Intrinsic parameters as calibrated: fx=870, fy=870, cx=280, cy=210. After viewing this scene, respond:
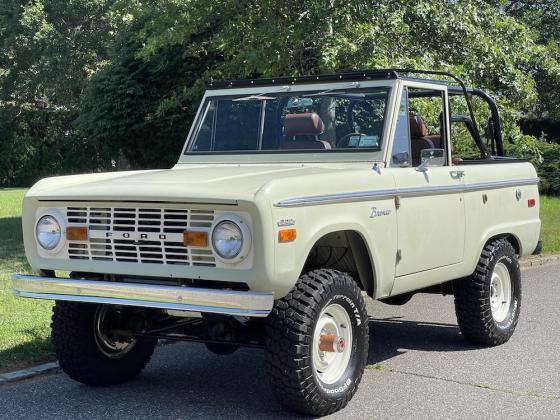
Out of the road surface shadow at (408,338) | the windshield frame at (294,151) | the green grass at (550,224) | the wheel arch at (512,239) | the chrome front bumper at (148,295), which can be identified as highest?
the windshield frame at (294,151)

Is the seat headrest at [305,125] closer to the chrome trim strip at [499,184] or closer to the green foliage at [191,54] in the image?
the chrome trim strip at [499,184]

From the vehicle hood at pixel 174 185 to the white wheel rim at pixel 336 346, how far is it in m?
0.88

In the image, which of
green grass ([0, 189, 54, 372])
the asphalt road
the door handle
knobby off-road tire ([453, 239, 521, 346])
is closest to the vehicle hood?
the door handle

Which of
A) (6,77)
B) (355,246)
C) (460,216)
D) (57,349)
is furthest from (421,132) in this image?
(6,77)

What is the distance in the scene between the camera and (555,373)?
6.23 m

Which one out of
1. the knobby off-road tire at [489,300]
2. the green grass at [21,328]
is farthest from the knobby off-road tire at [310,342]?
the green grass at [21,328]

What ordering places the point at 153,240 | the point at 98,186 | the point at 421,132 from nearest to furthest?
the point at 153,240 < the point at 98,186 < the point at 421,132

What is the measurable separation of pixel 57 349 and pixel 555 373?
3489 mm

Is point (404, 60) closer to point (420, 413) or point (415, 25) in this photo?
point (415, 25)

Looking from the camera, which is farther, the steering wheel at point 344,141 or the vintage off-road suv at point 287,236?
the steering wheel at point 344,141

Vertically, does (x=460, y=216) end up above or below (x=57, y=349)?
above

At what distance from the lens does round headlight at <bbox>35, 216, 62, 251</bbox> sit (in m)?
5.38

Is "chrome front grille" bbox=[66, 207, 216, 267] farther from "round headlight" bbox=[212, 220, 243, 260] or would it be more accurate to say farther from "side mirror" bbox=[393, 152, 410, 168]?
"side mirror" bbox=[393, 152, 410, 168]

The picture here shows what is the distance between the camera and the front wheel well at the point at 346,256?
558cm
